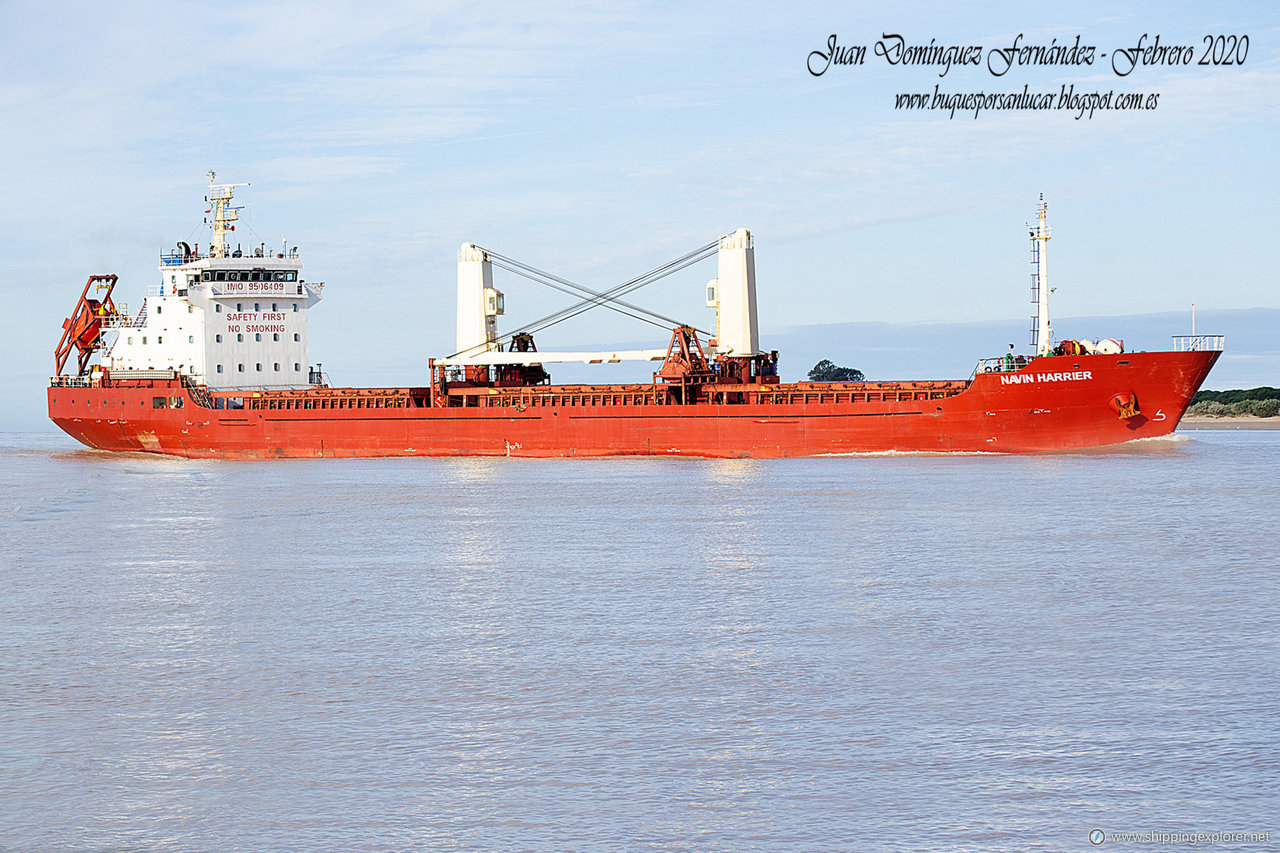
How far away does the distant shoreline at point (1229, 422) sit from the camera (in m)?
73.2

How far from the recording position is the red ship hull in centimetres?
3259

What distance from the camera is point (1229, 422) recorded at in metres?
76.0

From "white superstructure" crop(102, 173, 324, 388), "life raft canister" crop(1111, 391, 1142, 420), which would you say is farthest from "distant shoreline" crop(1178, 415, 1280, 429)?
"white superstructure" crop(102, 173, 324, 388)

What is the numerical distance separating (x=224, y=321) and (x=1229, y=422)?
6099 centimetres

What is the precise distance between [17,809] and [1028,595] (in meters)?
10.3

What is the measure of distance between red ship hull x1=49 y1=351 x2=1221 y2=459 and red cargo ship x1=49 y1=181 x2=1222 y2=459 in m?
0.05

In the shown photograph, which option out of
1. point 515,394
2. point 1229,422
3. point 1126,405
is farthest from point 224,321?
point 1229,422

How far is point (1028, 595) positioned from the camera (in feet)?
44.8

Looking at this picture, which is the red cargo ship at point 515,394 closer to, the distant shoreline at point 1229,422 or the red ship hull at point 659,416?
the red ship hull at point 659,416

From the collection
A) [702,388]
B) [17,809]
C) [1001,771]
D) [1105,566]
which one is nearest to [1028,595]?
[1105,566]

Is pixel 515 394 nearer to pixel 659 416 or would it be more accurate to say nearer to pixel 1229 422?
pixel 659 416

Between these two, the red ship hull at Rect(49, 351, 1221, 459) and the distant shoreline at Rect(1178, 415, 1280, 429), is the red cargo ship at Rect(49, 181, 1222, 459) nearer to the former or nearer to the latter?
the red ship hull at Rect(49, 351, 1221, 459)

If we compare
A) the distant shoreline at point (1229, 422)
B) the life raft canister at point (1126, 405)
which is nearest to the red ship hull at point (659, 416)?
the life raft canister at point (1126, 405)

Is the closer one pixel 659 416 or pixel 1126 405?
pixel 1126 405
